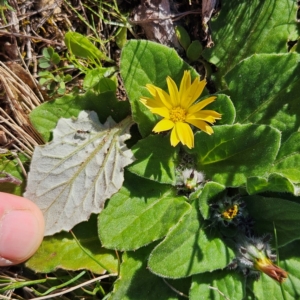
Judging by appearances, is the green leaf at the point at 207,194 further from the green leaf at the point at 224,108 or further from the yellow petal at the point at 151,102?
the yellow petal at the point at 151,102

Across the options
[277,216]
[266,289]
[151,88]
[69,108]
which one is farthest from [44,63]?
[266,289]

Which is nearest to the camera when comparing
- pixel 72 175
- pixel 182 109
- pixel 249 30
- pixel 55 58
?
pixel 182 109

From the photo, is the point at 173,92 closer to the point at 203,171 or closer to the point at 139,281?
the point at 203,171

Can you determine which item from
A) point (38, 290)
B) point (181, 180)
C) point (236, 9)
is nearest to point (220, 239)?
point (181, 180)

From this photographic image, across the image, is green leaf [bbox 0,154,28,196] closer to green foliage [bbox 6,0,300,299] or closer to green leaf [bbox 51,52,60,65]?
green foliage [bbox 6,0,300,299]

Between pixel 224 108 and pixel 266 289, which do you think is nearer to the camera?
pixel 224 108

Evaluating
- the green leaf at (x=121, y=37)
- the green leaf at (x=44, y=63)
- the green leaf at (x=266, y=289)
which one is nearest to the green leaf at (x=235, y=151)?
the green leaf at (x=266, y=289)
